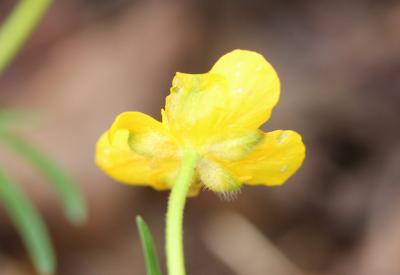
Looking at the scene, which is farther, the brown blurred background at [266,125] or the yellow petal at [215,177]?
the brown blurred background at [266,125]

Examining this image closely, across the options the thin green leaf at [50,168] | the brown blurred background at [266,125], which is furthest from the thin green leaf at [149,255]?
the brown blurred background at [266,125]

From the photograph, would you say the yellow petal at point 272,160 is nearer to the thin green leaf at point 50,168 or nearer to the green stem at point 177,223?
the green stem at point 177,223

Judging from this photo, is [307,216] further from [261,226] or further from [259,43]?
[259,43]

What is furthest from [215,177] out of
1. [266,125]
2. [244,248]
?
[266,125]

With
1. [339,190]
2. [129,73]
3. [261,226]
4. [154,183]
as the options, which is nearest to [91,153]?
[129,73]

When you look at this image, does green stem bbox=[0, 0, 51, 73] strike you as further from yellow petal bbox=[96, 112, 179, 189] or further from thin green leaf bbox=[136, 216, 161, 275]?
thin green leaf bbox=[136, 216, 161, 275]

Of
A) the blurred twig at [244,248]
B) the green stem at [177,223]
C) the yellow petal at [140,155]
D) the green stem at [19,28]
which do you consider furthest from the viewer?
the blurred twig at [244,248]

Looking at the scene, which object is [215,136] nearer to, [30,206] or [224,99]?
[224,99]
